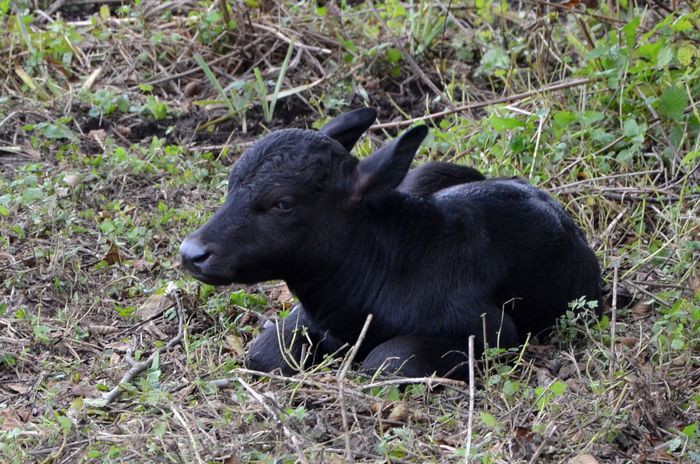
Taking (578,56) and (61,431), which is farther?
(578,56)

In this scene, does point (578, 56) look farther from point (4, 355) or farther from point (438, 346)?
point (4, 355)

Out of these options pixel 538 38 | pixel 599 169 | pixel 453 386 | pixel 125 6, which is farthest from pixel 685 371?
pixel 125 6

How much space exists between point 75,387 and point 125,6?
17.6ft

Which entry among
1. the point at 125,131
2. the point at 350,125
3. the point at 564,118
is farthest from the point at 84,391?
the point at 125,131

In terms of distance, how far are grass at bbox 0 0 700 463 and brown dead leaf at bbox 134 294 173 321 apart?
0.02m

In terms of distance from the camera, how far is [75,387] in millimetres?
5539

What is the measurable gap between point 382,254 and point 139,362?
1256 millimetres

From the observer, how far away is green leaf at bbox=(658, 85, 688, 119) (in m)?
7.44

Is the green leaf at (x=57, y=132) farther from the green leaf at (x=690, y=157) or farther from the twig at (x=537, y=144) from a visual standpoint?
the green leaf at (x=690, y=157)

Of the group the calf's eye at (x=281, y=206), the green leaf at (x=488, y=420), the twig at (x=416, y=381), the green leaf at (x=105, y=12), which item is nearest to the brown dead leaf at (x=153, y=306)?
the calf's eye at (x=281, y=206)

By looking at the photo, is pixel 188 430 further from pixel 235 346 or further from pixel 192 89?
pixel 192 89

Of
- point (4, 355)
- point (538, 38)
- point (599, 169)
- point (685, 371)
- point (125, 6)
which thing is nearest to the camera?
point (685, 371)

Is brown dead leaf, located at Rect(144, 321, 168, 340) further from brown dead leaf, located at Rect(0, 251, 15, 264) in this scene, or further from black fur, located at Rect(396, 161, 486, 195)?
black fur, located at Rect(396, 161, 486, 195)

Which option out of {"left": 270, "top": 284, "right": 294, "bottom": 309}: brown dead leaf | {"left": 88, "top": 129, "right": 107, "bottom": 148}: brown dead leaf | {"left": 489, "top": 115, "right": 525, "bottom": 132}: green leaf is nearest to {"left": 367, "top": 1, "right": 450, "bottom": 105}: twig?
{"left": 489, "top": 115, "right": 525, "bottom": 132}: green leaf
